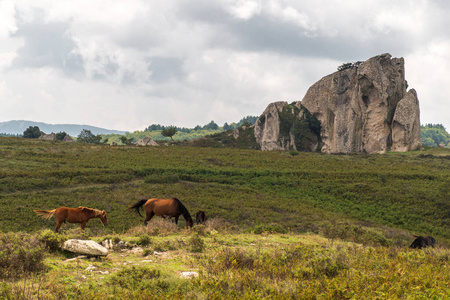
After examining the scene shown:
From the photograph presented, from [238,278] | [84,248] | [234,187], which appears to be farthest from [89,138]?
[238,278]

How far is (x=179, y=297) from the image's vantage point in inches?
243

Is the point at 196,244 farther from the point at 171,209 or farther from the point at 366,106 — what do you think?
the point at 366,106

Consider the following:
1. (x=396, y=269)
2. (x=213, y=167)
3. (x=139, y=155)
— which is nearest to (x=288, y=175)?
(x=213, y=167)

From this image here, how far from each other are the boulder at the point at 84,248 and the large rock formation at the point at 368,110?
292ft

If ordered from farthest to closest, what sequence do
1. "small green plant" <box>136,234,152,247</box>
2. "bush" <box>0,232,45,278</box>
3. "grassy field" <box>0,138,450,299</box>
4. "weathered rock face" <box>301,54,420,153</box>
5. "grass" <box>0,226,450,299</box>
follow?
"weathered rock face" <box>301,54,420,153</box>
"small green plant" <box>136,234,152,247</box>
"bush" <box>0,232,45,278</box>
"grassy field" <box>0,138,450,299</box>
"grass" <box>0,226,450,299</box>

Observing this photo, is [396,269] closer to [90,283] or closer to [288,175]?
[90,283]

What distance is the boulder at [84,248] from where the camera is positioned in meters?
8.90

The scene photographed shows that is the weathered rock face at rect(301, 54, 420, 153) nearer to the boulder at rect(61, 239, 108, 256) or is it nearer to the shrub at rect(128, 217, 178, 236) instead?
Answer: the shrub at rect(128, 217, 178, 236)

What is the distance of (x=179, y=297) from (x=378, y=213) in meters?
33.1

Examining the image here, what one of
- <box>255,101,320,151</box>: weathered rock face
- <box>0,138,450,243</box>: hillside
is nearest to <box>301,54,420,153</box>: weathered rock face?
<box>255,101,320,151</box>: weathered rock face

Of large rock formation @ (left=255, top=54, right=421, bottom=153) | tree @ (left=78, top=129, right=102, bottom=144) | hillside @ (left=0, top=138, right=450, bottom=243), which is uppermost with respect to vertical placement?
large rock formation @ (left=255, top=54, right=421, bottom=153)

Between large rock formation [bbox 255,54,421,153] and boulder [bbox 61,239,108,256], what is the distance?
89.1 meters

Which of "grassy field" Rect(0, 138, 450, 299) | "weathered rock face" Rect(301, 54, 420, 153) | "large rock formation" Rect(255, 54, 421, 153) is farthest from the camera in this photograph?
"weathered rock face" Rect(301, 54, 420, 153)

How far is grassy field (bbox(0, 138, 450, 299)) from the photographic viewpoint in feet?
21.8
